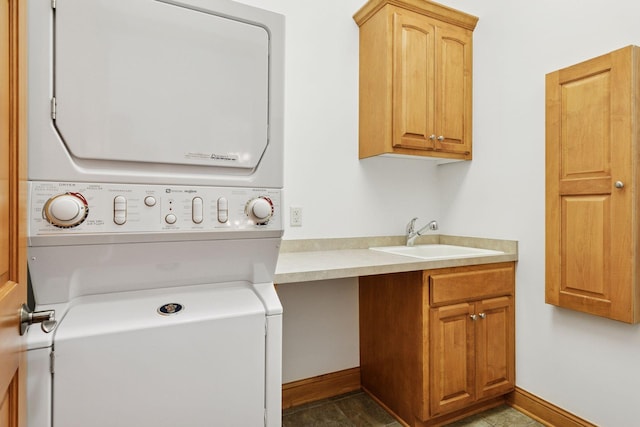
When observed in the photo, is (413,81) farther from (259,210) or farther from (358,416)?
(358,416)

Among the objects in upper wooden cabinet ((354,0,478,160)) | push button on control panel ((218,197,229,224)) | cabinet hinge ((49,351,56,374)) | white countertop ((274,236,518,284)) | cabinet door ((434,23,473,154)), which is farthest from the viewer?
cabinet door ((434,23,473,154))

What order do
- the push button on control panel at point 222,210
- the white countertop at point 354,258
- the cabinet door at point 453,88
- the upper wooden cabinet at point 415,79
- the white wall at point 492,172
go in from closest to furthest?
1. the push button on control panel at point 222,210
2. the white countertop at point 354,258
3. the white wall at point 492,172
4. the upper wooden cabinet at point 415,79
5. the cabinet door at point 453,88

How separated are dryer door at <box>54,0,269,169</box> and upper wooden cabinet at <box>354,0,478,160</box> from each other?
1.09 metres

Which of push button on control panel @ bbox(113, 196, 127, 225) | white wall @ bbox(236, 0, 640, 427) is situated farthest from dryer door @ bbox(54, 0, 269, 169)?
white wall @ bbox(236, 0, 640, 427)

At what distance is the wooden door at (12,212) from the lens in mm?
611

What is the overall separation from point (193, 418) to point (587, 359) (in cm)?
181

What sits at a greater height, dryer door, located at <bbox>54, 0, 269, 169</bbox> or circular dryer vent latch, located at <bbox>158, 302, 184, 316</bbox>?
dryer door, located at <bbox>54, 0, 269, 169</bbox>

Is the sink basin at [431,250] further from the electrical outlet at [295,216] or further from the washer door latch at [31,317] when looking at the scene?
the washer door latch at [31,317]

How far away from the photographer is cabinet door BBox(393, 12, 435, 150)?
1963 millimetres

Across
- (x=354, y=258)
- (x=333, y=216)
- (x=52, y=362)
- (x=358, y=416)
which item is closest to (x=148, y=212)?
(x=52, y=362)

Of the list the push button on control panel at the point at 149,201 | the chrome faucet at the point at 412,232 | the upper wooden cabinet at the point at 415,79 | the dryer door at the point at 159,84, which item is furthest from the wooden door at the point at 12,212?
the chrome faucet at the point at 412,232

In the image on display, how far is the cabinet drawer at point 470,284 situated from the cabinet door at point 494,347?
60mm

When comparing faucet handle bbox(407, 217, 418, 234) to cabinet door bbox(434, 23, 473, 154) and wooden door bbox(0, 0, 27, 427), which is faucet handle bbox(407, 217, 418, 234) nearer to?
cabinet door bbox(434, 23, 473, 154)

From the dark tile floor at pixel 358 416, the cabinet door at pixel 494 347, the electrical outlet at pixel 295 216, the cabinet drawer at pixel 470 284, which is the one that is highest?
the electrical outlet at pixel 295 216
